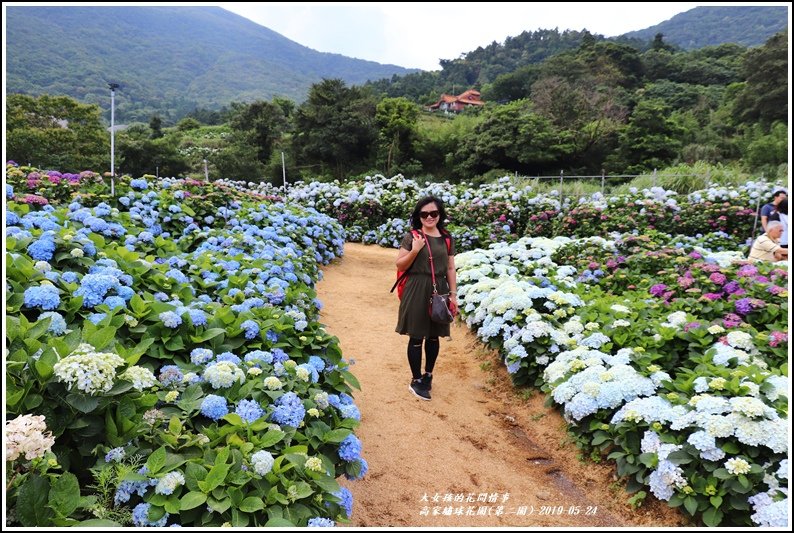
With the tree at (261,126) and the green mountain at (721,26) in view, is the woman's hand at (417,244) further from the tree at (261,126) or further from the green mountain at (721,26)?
the green mountain at (721,26)

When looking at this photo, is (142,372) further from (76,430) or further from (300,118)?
(300,118)

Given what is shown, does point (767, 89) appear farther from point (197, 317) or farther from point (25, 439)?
point (25, 439)

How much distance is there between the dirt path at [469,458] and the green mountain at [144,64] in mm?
53041

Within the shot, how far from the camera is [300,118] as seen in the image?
26.0 metres

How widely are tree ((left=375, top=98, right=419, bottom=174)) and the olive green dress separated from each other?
20556 millimetres

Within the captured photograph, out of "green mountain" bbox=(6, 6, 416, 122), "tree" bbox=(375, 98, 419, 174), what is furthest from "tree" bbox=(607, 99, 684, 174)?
"green mountain" bbox=(6, 6, 416, 122)

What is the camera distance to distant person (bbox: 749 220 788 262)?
4.96 meters

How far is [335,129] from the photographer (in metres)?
24.9

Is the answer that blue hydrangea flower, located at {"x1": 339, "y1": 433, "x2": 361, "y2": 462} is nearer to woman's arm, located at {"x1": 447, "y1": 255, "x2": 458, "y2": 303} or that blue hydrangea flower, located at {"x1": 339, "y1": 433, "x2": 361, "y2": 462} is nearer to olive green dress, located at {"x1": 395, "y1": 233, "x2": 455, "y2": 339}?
olive green dress, located at {"x1": 395, "y1": 233, "x2": 455, "y2": 339}

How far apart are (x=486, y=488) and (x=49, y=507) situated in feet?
6.84

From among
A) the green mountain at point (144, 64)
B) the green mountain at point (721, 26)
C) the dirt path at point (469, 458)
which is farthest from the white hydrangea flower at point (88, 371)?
the green mountain at point (721, 26)

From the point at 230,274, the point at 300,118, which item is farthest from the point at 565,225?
the point at 300,118

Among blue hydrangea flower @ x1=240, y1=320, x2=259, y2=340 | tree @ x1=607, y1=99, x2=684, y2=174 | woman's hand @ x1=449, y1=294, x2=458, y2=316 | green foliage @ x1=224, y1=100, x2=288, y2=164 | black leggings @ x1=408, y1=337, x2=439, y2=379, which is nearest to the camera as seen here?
blue hydrangea flower @ x1=240, y1=320, x2=259, y2=340

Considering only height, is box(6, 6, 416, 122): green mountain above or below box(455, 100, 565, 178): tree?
above
